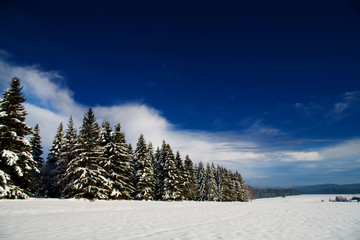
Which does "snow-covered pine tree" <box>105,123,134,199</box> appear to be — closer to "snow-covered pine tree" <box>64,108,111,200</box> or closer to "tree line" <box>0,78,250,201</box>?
"tree line" <box>0,78,250,201</box>

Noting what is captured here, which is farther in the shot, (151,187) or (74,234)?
(151,187)

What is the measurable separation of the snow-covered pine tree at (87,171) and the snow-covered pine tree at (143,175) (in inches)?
339

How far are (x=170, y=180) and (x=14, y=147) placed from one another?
2700 centimetres

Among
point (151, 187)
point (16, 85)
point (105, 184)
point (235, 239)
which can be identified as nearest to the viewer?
point (235, 239)

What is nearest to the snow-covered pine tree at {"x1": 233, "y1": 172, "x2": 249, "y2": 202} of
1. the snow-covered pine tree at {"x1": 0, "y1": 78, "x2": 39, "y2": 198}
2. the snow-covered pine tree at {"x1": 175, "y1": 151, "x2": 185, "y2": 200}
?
the snow-covered pine tree at {"x1": 175, "y1": 151, "x2": 185, "y2": 200}

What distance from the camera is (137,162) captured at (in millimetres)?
38594

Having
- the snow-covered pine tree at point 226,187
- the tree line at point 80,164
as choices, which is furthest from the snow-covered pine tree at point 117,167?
the snow-covered pine tree at point 226,187

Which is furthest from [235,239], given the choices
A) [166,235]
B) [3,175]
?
[3,175]

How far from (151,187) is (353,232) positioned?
34062 millimetres

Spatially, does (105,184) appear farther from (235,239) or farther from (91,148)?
(235,239)

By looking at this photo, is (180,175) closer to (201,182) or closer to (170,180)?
(170,180)

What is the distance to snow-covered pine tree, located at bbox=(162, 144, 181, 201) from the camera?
39.2 m

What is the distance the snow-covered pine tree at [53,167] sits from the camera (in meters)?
35.2

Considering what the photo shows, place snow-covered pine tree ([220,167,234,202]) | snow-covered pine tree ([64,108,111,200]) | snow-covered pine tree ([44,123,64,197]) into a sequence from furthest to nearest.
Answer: snow-covered pine tree ([220,167,234,202]), snow-covered pine tree ([44,123,64,197]), snow-covered pine tree ([64,108,111,200])
